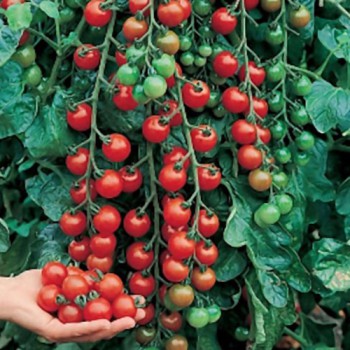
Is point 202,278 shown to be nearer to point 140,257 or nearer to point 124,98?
point 140,257

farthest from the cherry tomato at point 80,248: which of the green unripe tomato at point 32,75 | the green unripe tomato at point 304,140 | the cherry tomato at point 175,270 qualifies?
the green unripe tomato at point 304,140

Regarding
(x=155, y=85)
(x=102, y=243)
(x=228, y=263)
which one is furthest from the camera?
(x=228, y=263)

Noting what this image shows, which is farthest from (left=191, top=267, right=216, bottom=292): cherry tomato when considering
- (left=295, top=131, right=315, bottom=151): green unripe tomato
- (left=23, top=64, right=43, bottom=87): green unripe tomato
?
(left=23, top=64, right=43, bottom=87): green unripe tomato

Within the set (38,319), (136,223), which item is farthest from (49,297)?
(136,223)

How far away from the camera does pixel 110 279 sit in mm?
1032

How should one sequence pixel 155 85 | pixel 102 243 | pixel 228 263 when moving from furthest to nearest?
pixel 228 263 < pixel 102 243 < pixel 155 85

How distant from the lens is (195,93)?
1.05 m

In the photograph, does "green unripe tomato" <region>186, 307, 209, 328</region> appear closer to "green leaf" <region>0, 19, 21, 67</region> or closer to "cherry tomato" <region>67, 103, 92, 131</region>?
"cherry tomato" <region>67, 103, 92, 131</region>

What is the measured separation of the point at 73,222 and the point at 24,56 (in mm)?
241

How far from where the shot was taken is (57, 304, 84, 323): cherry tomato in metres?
1.02

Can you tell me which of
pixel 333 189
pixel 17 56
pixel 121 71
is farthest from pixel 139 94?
pixel 333 189

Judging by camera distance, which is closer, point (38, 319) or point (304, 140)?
point (38, 319)

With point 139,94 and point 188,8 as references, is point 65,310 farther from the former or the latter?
point 188,8

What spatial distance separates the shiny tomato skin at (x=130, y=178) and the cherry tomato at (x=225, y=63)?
178 mm
